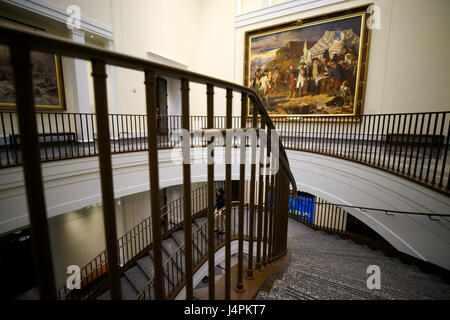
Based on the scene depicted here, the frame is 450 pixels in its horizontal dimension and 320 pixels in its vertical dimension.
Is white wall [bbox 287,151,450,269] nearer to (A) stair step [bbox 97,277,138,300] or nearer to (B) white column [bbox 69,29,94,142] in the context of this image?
(A) stair step [bbox 97,277,138,300]

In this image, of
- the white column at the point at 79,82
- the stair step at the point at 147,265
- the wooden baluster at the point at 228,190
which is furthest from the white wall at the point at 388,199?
the white column at the point at 79,82

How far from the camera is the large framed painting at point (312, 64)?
7.09 metres

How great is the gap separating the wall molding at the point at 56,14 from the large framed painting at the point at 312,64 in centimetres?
560

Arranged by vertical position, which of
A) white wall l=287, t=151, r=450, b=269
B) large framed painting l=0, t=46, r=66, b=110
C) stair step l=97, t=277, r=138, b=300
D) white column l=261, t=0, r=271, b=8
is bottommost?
stair step l=97, t=277, r=138, b=300

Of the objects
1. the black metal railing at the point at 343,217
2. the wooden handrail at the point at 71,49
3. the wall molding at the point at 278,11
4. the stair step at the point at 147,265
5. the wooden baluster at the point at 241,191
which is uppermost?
the wall molding at the point at 278,11

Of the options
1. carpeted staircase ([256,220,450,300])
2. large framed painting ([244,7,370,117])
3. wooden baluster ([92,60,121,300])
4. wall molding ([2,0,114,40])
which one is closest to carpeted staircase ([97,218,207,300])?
carpeted staircase ([256,220,450,300])

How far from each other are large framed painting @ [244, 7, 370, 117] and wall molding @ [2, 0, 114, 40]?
560 centimetres

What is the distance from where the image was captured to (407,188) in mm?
3488

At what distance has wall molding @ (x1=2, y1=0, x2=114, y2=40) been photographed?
4.93 m

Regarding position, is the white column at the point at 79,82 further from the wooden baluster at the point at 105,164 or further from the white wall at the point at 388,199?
the white wall at the point at 388,199

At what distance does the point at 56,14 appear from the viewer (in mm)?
5426

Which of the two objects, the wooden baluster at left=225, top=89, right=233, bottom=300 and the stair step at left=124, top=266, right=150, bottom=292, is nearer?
the wooden baluster at left=225, top=89, right=233, bottom=300

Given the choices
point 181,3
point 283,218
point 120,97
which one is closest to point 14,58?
point 283,218

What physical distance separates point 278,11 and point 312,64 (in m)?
2.75
